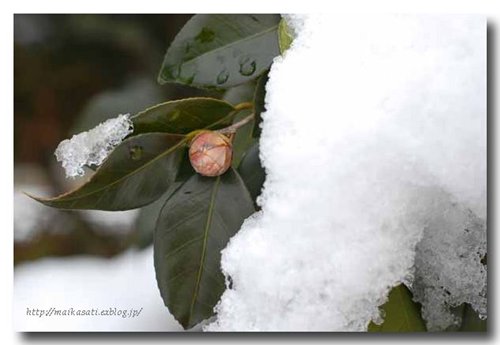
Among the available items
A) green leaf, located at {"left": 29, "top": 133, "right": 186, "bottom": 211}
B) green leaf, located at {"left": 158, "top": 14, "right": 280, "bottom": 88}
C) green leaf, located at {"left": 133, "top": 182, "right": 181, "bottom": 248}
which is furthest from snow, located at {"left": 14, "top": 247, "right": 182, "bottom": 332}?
green leaf, located at {"left": 158, "top": 14, "right": 280, "bottom": 88}

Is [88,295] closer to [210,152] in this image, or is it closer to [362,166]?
[210,152]

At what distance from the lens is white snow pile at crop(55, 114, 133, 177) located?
98 cm

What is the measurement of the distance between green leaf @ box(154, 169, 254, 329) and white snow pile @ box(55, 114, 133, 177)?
9 cm

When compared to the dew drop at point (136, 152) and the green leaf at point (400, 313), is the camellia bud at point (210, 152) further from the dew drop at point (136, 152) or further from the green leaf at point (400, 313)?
the green leaf at point (400, 313)

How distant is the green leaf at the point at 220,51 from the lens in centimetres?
100

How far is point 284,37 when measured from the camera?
0.94 m

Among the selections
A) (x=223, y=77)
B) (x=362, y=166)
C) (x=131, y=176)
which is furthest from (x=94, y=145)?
(x=362, y=166)

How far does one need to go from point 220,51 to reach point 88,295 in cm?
37

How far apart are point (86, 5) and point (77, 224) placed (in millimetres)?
302

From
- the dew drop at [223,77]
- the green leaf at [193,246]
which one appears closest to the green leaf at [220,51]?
the dew drop at [223,77]

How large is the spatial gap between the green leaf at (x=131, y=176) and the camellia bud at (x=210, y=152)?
0.02 metres

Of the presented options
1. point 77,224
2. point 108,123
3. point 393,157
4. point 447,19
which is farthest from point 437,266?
point 77,224

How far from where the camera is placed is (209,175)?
3.23ft

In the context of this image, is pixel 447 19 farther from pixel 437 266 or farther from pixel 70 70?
pixel 70 70
